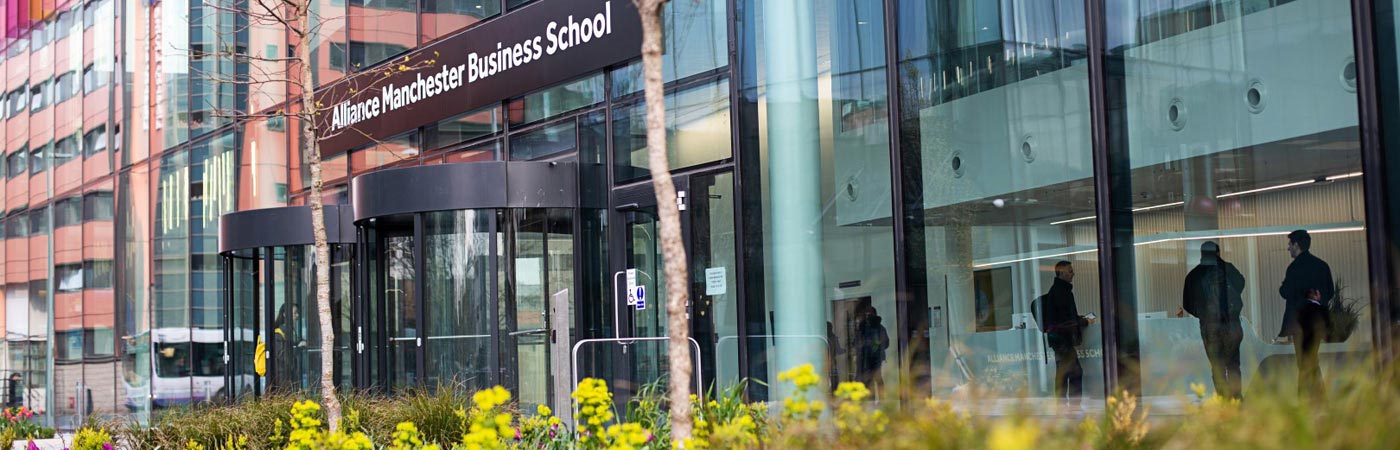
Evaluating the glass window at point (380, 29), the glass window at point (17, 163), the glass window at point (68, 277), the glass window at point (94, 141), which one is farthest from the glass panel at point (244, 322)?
the glass window at point (17, 163)

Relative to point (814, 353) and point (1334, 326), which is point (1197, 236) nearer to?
point (1334, 326)

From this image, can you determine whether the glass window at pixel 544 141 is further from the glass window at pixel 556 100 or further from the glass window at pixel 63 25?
the glass window at pixel 63 25

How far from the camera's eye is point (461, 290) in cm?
1495

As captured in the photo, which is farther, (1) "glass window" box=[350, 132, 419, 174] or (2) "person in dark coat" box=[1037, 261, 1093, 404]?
(1) "glass window" box=[350, 132, 419, 174]

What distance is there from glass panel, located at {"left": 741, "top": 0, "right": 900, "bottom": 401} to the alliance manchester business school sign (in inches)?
79.7

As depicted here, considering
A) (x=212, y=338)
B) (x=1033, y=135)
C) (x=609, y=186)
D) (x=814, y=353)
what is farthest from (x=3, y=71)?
(x=1033, y=135)

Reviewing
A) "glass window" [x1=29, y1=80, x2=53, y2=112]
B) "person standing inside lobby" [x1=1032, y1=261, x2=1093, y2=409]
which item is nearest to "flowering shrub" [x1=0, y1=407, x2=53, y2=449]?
"person standing inside lobby" [x1=1032, y1=261, x2=1093, y2=409]

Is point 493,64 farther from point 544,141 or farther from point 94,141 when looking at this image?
point 94,141

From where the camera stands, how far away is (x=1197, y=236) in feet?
29.8

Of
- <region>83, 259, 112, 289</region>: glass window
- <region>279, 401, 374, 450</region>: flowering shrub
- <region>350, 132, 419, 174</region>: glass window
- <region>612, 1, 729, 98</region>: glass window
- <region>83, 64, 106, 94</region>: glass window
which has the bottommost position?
<region>279, 401, 374, 450</region>: flowering shrub

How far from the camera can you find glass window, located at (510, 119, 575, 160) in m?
15.2

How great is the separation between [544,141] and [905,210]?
5373 millimetres

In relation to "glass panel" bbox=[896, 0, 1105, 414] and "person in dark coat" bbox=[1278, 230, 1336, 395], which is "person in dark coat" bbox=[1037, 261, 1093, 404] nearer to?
"glass panel" bbox=[896, 0, 1105, 414]

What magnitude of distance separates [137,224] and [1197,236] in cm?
2026
